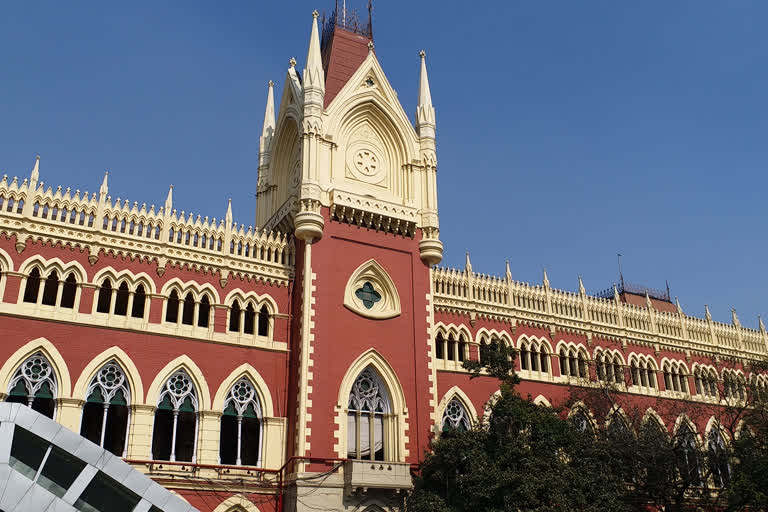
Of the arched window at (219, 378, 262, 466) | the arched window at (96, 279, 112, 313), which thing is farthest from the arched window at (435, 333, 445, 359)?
the arched window at (96, 279, 112, 313)

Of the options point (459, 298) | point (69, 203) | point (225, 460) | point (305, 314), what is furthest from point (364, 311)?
point (69, 203)

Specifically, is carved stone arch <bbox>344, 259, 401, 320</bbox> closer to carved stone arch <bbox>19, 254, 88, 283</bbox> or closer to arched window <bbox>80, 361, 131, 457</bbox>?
arched window <bbox>80, 361, 131, 457</bbox>

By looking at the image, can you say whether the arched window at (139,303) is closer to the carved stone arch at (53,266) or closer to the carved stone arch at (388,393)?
the carved stone arch at (53,266)

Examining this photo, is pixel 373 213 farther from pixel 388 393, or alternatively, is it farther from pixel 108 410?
pixel 108 410

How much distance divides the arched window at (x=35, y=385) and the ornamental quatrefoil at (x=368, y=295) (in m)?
11.0

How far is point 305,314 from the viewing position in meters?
26.4

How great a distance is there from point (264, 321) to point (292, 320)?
3.33 feet

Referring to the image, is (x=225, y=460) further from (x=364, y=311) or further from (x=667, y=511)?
(x=667, y=511)

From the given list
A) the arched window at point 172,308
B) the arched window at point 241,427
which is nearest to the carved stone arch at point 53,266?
the arched window at point 172,308

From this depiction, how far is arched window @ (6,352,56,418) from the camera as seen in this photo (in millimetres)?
22297

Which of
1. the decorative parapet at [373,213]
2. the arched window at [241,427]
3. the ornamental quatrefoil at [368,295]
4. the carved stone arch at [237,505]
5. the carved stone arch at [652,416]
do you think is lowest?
the carved stone arch at [237,505]

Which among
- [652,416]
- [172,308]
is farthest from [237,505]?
[652,416]

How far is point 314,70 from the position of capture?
30.2 meters

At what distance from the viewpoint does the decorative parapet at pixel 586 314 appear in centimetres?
3177
